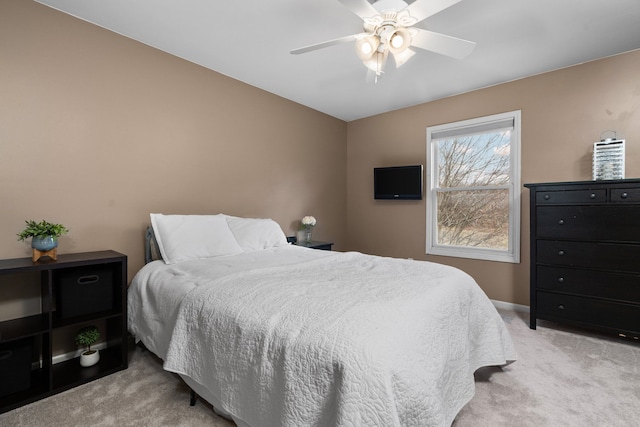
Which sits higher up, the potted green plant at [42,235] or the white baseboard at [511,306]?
the potted green plant at [42,235]

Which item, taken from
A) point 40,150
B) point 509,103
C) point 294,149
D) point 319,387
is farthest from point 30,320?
point 509,103

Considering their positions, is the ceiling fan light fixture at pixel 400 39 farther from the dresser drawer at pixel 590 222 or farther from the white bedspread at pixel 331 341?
the dresser drawer at pixel 590 222

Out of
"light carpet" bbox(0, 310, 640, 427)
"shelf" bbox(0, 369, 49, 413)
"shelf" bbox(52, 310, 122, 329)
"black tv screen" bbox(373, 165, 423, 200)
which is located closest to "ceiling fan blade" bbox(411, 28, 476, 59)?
"black tv screen" bbox(373, 165, 423, 200)

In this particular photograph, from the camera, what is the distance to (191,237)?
2.41 m

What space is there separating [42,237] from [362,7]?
239cm

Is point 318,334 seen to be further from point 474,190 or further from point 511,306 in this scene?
point 474,190

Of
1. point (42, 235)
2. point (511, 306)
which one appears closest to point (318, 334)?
point (42, 235)

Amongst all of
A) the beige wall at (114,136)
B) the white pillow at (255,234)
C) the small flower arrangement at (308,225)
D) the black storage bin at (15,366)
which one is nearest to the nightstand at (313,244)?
the small flower arrangement at (308,225)

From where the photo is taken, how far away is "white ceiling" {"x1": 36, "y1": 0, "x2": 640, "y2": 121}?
207cm

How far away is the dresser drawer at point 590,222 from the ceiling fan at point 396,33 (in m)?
1.76

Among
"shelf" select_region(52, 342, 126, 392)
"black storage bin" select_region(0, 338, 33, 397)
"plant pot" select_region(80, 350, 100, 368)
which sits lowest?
"shelf" select_region(52, 342, 126, 392)

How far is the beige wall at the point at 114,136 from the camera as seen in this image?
77.8 inches

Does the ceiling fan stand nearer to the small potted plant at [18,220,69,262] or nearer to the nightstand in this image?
the small potted plant at [18,220,69,262]

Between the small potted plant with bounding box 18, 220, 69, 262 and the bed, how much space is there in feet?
1.82
